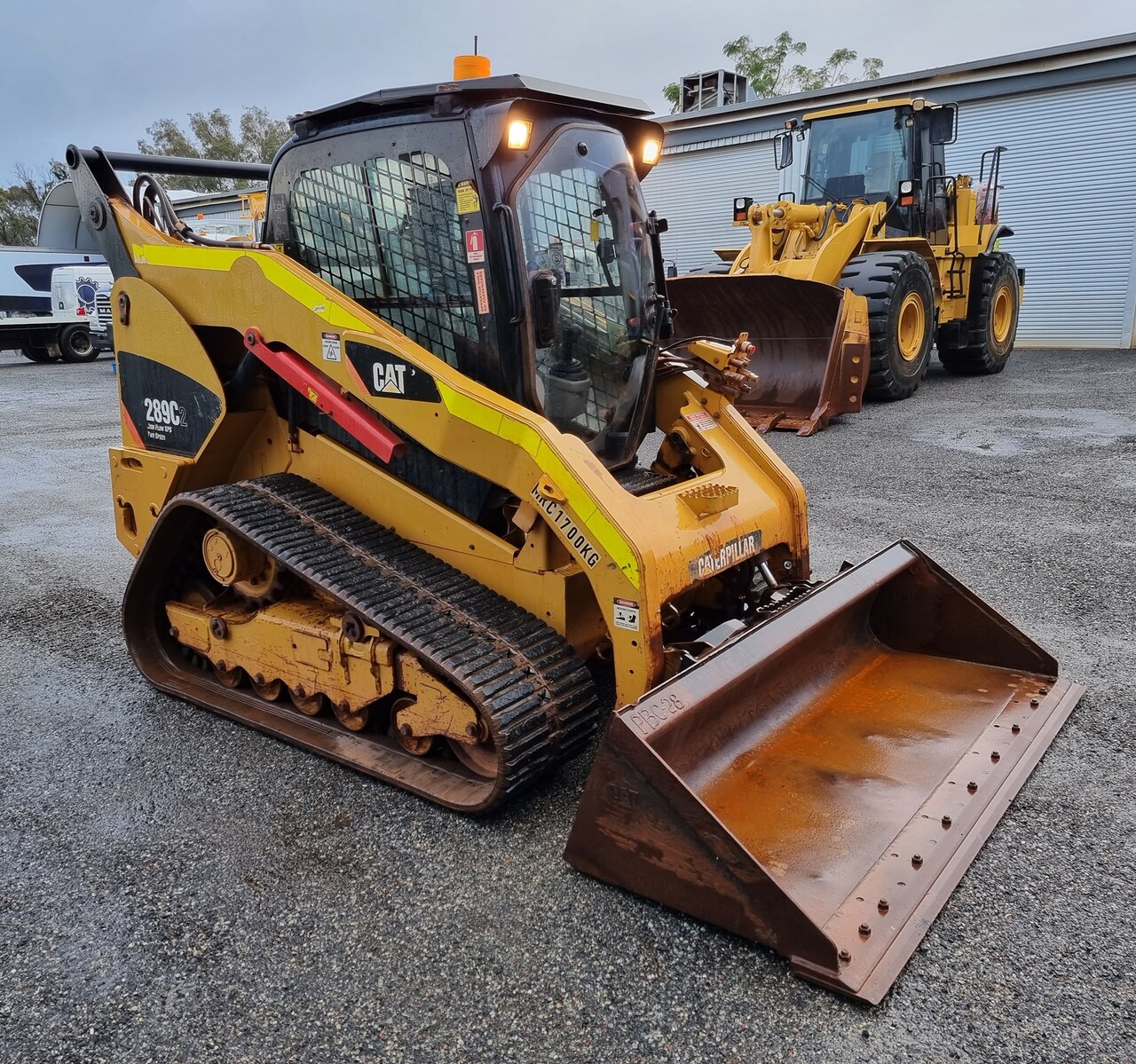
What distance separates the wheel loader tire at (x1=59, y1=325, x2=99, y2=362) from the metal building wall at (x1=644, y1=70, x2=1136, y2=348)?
13646mm

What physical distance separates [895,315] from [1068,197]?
818 centimetres

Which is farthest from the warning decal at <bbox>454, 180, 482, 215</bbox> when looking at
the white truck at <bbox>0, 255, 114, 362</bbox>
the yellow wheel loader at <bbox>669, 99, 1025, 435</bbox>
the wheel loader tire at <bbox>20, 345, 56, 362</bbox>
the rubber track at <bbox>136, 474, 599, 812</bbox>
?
the wheel loader tire at <bbox>20, 345, 56, 362</bbox>

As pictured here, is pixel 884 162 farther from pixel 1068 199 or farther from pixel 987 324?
pixel 1068 199

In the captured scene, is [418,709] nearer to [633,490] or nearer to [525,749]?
[525,749]

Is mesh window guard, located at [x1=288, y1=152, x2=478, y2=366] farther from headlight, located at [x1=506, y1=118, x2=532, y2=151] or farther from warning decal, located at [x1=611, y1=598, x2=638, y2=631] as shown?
warning decal, located at [x1=611, y1=598, x2=638, y2=631]

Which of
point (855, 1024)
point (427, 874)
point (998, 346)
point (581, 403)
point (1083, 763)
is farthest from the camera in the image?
point (998, 346)

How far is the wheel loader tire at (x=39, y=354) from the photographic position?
18.6 m

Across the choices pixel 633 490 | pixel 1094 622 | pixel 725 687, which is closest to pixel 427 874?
pixel 725 687

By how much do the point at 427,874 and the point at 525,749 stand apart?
419 millimetres

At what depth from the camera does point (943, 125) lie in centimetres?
990

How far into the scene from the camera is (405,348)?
9.84ft

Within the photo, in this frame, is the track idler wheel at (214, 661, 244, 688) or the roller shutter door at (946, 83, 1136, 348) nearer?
the track idler wheel at (214, 661, 244, 688)

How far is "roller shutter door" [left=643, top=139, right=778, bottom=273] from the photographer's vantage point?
1783 centimetres

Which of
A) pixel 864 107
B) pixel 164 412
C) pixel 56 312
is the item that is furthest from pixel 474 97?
pixel 56 312
